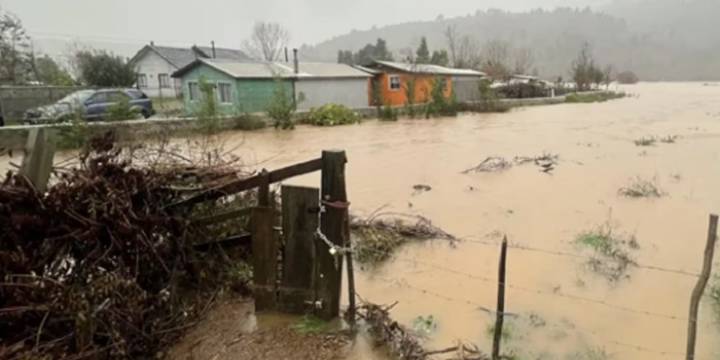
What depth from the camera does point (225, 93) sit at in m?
23.4

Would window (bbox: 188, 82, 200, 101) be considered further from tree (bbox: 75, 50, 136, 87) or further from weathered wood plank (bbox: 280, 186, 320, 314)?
weathered wood plank (bbox: 280, 186, 320, 314)

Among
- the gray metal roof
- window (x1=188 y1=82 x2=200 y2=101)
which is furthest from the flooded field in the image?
the gray metal roof

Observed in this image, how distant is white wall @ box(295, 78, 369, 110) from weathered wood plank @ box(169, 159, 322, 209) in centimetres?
2040

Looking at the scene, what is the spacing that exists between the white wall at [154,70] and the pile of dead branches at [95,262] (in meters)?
34.0

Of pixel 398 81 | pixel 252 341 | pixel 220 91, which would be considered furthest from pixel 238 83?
pixel 252 341

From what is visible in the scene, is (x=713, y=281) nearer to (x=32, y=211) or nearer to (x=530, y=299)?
(x=530, y=299)

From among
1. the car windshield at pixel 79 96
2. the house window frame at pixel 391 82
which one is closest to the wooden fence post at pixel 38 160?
the car windshield at pixel 79 96

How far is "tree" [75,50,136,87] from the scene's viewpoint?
27.8 metres

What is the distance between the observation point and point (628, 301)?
4652 millimetres

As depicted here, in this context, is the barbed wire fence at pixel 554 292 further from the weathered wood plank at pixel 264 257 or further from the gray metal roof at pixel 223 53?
the gray metal roof at pixel 223 53

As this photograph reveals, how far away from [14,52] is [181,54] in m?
14.4

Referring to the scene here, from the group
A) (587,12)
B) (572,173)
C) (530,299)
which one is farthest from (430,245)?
(587,12)

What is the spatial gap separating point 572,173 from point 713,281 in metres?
5.92

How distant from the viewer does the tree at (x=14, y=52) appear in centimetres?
2316
